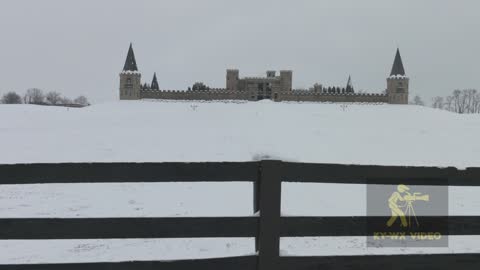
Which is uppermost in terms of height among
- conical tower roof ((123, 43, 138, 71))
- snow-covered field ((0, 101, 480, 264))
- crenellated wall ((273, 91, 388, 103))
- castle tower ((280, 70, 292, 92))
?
conical tower roof ((123, 43, 138, 71))

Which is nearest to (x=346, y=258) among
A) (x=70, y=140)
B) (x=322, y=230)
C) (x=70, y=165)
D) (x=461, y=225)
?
(x=322, y=230)

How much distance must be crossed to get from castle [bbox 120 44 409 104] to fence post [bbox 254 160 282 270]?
78.7m

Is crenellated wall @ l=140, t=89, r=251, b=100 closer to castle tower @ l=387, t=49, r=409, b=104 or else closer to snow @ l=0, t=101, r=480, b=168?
castle tower @ l=387, t=49, r=409, b=104

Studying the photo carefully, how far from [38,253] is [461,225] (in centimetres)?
520

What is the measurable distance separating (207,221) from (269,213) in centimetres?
51

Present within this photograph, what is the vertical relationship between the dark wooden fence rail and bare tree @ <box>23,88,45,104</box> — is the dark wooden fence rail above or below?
below

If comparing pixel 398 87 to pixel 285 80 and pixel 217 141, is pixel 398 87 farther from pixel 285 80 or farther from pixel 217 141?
pixel 217 141

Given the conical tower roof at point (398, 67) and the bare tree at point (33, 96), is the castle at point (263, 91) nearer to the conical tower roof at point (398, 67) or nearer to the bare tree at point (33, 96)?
the conical tower roof at point (398, 67)

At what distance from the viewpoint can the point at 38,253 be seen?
5891mm

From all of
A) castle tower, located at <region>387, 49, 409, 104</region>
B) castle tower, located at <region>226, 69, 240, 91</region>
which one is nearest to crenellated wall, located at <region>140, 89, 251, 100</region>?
castle tower, located at <region>226, 69, 240, 91</region>

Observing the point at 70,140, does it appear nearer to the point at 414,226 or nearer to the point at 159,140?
the point at 159,140

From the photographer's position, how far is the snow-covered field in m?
6.28

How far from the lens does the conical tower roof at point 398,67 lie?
84.5 metres

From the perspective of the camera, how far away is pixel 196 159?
14.9 metres
